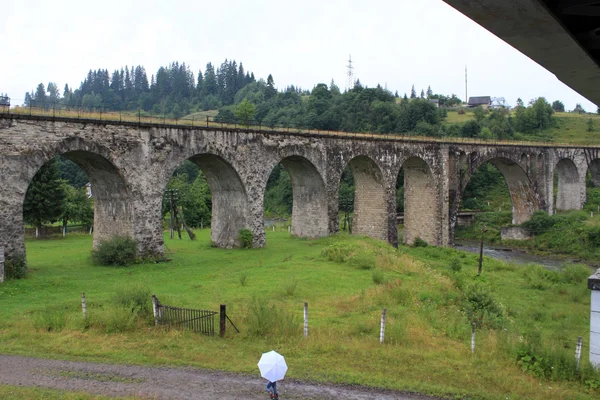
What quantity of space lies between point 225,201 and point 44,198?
48.1 ft

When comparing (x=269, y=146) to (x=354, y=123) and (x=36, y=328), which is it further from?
(x=354, y=123)

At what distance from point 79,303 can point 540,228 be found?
40.0 meters

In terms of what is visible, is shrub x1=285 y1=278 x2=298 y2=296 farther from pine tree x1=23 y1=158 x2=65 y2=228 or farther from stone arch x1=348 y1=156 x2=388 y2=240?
pine tree x1=23 y1=158 x2=65 y2=228

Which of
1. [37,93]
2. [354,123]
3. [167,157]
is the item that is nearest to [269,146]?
[167,157]

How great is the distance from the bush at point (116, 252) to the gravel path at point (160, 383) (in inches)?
456

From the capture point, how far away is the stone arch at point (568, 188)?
5275 cm

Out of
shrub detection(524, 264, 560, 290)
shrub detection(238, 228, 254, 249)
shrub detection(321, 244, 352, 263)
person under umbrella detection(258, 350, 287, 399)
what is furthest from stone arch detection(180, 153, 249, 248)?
person under umbrella detection(258, 350, 287, 399)

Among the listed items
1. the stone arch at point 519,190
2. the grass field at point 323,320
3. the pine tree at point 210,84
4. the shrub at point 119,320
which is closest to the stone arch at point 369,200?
the grass field at point 323,320

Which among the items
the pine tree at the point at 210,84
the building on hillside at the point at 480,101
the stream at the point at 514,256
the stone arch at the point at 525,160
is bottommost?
the stream at the point at 514,256

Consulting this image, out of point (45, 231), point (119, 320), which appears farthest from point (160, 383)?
point (45, 231)

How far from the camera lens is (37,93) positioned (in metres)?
157

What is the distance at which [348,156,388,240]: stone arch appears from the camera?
34.8m

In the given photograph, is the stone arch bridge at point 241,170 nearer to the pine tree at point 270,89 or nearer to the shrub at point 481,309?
the shrub at point 481,309

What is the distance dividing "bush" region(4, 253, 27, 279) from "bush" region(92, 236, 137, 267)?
3409 mm
